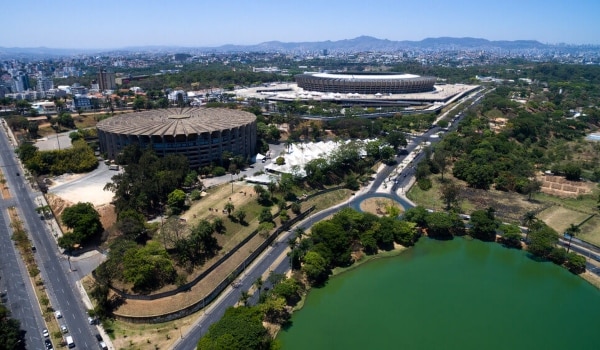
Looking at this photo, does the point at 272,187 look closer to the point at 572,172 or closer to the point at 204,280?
the point at 204,280

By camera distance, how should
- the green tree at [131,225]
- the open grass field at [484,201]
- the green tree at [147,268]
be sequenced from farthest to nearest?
the open grass field at [484,201] < the green tree at [131,225] < the green tree at [147,268]

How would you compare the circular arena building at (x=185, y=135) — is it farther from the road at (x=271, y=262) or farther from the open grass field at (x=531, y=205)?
the open grass field at (x=531, y=205)

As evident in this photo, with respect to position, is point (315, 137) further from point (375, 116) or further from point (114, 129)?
point (114, 129)

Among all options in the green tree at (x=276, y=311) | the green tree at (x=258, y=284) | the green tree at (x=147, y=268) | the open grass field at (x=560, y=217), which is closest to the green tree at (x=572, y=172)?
the open grass field at (x=560, y=217)

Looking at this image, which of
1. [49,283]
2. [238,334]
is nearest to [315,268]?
[238,334]

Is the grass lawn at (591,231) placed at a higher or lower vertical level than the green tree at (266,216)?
lower

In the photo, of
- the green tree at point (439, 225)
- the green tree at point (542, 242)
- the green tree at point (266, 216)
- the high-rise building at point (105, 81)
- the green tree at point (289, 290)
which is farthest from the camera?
the high-rise building at point (105, 81)

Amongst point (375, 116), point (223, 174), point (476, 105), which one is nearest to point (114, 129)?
point (223, 174)
